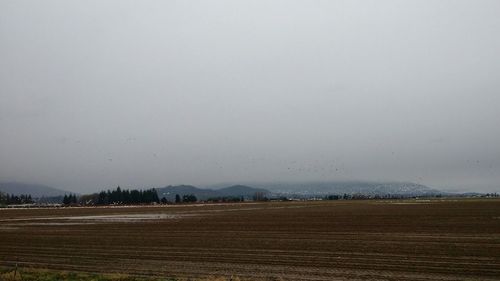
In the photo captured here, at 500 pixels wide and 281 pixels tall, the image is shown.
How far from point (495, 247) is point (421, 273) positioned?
940cm

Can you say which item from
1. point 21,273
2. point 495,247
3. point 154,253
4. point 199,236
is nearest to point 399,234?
point 495,247

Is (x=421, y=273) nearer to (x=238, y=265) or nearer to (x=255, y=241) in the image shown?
(x=238, y=265)

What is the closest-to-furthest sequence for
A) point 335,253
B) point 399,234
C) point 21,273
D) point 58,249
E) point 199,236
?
point 21,273, point 335,253, point 58,249, point 399,234, point 199,236

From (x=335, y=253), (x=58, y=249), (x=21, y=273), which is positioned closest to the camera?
(x=21, y=273)

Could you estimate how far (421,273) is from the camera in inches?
813

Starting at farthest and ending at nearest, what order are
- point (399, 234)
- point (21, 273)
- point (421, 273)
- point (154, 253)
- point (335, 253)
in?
point (399, 234)
point (154, 253)
point (335, 253)
point (21, 273)
point (421, 273)

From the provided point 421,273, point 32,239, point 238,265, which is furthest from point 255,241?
point 32,239

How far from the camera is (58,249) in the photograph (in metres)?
→ 32.7

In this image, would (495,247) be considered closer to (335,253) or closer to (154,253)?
(335,253)

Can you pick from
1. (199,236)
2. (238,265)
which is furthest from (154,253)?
(199,236)

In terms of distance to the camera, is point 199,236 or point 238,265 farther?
point 199,236

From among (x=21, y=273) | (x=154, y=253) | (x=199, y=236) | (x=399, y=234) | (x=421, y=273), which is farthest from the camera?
(x=199, y=236)

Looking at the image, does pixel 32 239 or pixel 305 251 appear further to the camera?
pixel 32 239

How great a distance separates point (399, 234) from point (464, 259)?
13.0 meters
